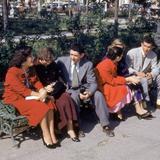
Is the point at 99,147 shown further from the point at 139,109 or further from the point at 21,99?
the point at 139,109

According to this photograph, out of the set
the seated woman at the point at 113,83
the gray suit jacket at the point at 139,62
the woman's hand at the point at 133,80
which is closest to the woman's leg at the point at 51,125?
the seated woman at the point at 113,83

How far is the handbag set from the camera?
6719 mm

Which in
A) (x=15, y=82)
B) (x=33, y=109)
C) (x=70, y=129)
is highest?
(x=15, y=82)

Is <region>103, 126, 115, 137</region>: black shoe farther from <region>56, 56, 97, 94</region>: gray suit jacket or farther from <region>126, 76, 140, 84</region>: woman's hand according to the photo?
<region>126, 76, 140, 84</region>: woman's hand

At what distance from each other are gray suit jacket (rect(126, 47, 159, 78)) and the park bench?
2658 millimetres

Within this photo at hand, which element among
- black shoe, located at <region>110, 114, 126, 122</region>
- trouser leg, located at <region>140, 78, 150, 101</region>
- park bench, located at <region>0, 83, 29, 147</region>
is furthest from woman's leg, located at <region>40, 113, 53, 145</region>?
trouser leg, located at <region>140, 78, 150, 101</region>

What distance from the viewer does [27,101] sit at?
6.33 meters

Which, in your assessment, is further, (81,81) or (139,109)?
(139,109)

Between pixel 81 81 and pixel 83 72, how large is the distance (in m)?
0.15

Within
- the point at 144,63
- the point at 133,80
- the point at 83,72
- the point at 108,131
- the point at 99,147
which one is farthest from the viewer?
the point at 144,63

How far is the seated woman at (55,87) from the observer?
6.58 meters

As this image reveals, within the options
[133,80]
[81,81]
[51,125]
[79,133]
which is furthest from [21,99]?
[133,80]

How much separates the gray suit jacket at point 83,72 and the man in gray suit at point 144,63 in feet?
4.23

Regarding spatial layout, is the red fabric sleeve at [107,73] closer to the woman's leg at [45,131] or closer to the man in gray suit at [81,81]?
the man in gray suit at [81,81]
